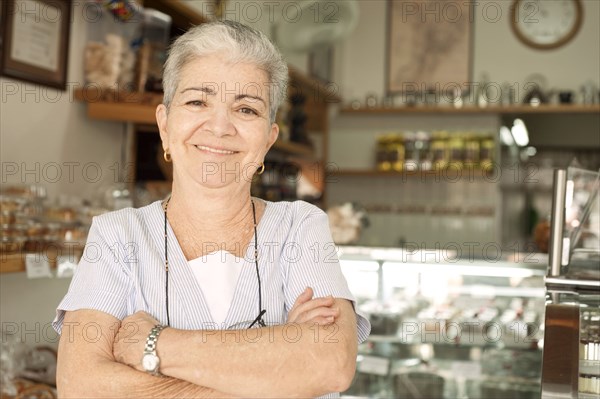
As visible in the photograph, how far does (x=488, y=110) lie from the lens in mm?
6051

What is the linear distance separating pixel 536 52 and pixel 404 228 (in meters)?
1.87

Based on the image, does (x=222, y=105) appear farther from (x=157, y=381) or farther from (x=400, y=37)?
(x=400, y=37)

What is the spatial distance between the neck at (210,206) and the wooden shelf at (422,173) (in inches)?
182

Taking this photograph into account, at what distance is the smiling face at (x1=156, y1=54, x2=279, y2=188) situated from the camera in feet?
4.97

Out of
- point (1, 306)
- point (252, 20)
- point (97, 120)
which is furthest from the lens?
point (252, 20)

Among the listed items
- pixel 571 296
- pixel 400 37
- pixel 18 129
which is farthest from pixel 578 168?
pixel 400 37

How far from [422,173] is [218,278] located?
478 cm

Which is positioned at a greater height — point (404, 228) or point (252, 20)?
point (252, 20)

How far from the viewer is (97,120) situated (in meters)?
3.16

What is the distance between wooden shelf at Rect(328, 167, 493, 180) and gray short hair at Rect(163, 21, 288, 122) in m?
4.65

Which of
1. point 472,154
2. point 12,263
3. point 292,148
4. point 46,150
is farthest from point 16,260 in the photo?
point 472,154

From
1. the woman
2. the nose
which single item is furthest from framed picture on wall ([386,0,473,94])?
the nose

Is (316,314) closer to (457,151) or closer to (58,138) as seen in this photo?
(58,138)

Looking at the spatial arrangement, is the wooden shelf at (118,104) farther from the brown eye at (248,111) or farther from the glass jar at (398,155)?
the glass jar at (398,155)
